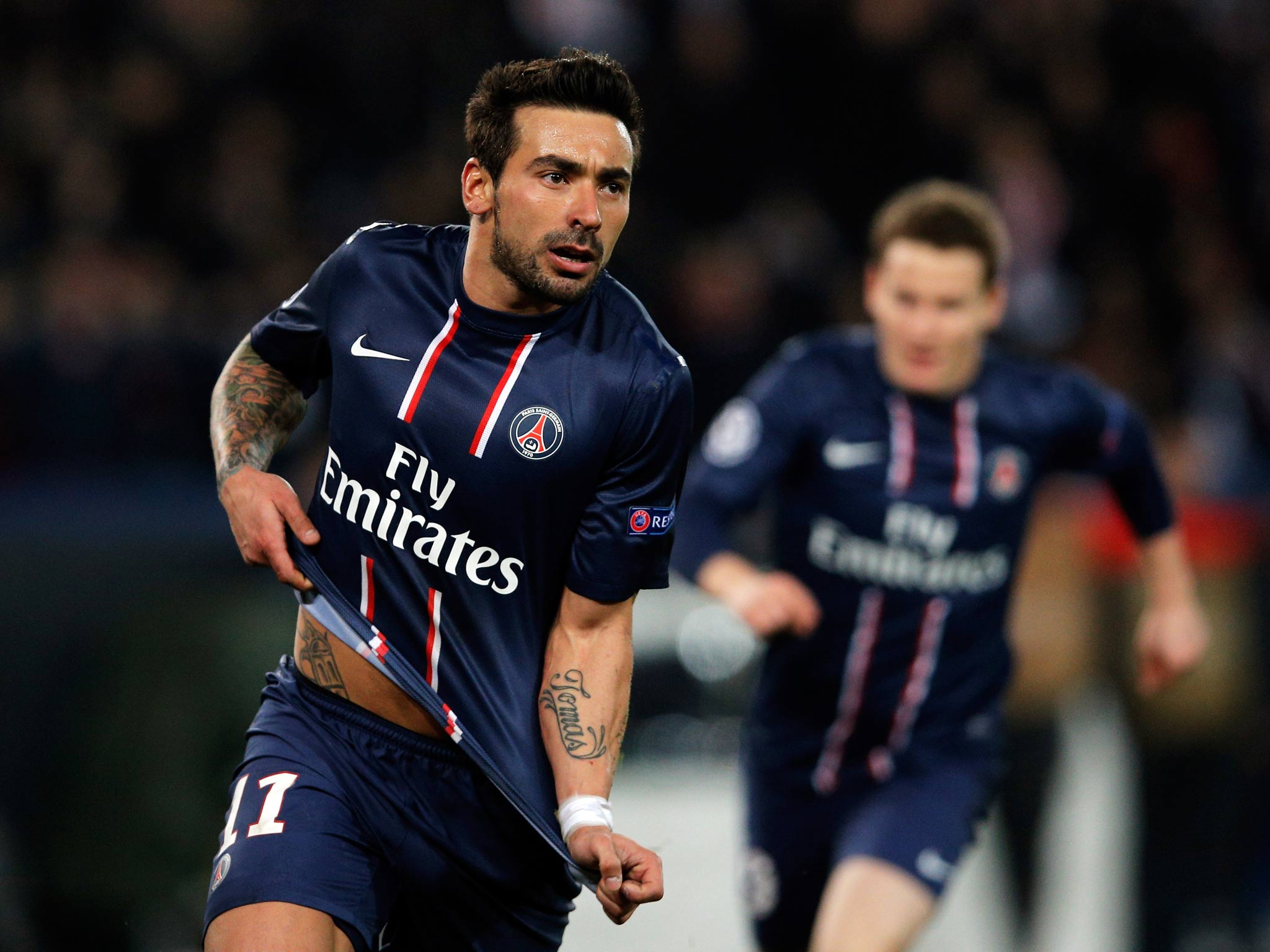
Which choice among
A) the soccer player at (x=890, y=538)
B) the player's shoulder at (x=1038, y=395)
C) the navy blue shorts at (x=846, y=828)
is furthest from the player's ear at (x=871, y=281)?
the navy blue shorts at (x=846, y=828)

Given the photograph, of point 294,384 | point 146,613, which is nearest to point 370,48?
point 146,613

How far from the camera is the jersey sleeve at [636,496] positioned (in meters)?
3.35

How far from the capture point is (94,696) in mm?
6715

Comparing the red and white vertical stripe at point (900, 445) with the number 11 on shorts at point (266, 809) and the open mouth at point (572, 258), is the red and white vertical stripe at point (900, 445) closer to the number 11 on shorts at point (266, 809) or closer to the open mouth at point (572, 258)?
the open mouth at point (572, 258)

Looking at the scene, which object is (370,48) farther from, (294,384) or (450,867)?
(450,867)

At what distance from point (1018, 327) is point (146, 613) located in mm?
4777

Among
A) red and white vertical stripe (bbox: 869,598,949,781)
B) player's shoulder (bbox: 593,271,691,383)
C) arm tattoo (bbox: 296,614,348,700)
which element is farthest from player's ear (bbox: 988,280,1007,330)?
arm tattoo (bbox: 296,614,348,700)

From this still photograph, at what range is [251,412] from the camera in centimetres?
364

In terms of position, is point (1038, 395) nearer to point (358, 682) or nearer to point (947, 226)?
point (947, 226)

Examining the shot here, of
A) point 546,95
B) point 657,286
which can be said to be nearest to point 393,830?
point 546,95

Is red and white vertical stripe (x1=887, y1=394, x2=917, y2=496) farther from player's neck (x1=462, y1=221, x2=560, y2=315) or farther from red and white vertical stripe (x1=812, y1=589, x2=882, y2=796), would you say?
player's neck (x1=462, y1=221, x2=560, y2=315)

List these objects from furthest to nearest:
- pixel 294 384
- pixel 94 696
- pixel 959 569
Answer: pixel 94 696, pixel 959 569, pixel 294 384

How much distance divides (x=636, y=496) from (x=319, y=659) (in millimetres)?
821

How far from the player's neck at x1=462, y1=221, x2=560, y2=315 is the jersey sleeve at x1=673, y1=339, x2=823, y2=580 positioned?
1596 millimetres
